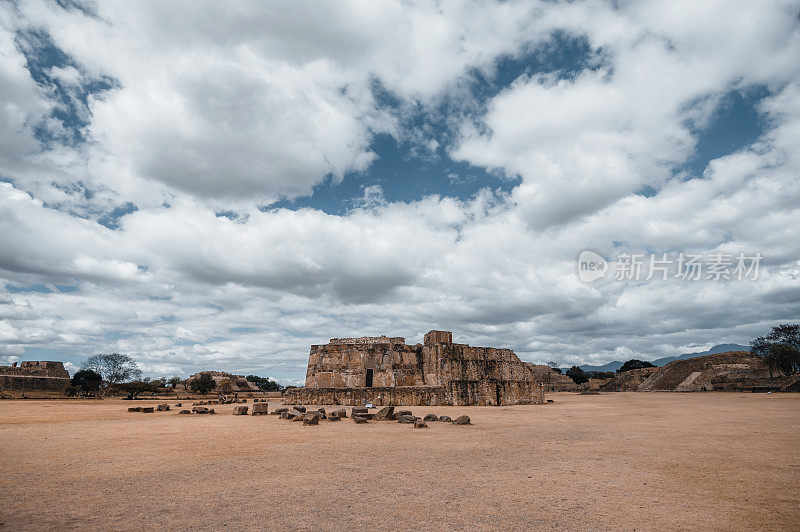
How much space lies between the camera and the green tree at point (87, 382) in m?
46.6

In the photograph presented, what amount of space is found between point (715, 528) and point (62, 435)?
44.2 ft

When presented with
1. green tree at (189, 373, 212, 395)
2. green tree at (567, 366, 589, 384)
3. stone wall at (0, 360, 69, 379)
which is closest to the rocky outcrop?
green tree at (567, 366, 589, 384)

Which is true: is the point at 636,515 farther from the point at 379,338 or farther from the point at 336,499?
the point at 379,338

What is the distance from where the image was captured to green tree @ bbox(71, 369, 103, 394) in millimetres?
46625

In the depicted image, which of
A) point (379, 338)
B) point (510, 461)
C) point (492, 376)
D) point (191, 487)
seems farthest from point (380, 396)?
point (191, 487)

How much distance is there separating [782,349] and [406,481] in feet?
185

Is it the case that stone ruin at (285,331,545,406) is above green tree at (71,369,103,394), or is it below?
above

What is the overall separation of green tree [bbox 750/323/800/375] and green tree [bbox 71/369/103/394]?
7111 cm

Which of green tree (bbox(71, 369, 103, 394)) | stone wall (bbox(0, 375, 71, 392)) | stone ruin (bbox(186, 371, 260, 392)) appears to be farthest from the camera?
stone ruin (bbox(186, 371, 260, 392))

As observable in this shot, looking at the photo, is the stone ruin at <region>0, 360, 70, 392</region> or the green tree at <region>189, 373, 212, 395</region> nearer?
the stone ruin at <region>0, 360, 70, 392</region>

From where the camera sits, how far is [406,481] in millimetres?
5559

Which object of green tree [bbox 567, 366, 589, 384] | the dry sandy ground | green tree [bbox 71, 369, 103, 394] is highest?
the dry sandy ground

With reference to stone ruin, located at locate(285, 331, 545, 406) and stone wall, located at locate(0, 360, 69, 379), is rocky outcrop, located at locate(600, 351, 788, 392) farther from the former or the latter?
stone wall, located at locate(0, 360, 69, 379)

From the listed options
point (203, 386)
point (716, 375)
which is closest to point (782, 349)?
point (716, 375)
